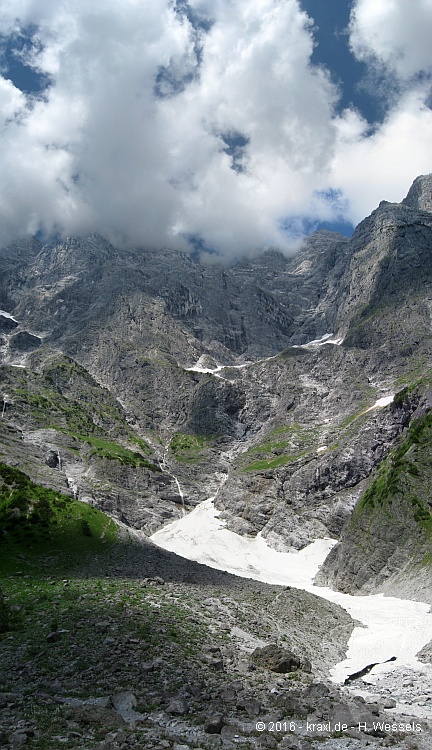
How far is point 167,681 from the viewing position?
22266 mm

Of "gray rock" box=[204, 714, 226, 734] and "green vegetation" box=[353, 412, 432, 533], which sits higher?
"green vegetation" box=[353, 412, 432, 533]

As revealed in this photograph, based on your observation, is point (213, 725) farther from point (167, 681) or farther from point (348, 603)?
point (348, 603)

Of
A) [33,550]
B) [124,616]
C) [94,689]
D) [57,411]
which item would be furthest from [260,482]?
[94,689]

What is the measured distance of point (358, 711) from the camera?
2045 centimetres

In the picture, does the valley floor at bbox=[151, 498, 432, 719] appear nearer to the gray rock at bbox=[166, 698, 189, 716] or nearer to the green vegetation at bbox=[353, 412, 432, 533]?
the gray rock at bbox=[166, 698, 189, 716]

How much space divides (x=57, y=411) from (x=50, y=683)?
185377mm

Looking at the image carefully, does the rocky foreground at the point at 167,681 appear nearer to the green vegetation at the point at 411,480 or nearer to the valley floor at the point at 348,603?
the valley floor at the point at 348,603

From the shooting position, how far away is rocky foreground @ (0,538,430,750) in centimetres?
1670

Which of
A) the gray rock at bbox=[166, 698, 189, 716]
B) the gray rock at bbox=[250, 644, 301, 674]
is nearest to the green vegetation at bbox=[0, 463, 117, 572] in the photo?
the gray rock at bbox=[250, 644, 301, 674]

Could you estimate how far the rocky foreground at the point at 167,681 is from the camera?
16.7 meters

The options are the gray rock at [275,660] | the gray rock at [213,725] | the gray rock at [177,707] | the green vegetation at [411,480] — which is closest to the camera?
the gray rock at [213,725]

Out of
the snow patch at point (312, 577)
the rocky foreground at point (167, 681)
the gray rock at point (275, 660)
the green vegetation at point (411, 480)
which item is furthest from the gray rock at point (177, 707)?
the green vegetation at point (411, 480)

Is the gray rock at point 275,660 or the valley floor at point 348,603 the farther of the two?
the valley floor at point 348,603

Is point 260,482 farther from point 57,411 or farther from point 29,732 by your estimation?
point 29,732
